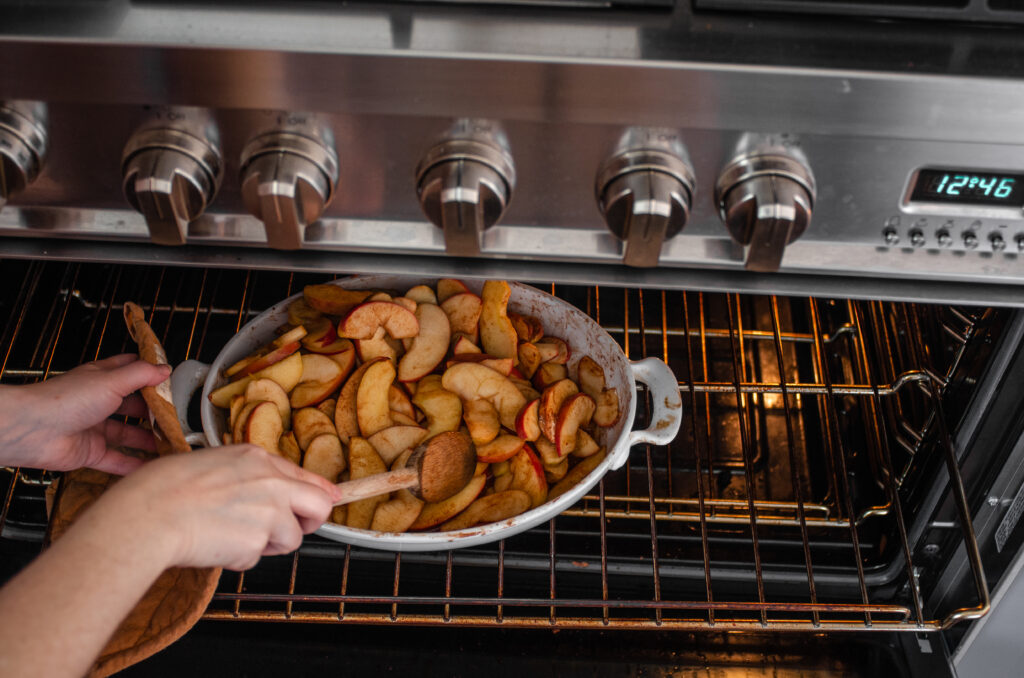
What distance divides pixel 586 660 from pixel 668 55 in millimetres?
828

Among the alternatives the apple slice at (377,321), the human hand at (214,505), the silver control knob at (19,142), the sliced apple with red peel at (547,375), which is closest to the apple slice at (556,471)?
the sliced apple with red peel at (547,375)

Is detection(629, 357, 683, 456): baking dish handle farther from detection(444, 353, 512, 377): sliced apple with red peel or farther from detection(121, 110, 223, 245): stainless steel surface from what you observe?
detection(121, 110, 223, 245): stainless steel surface

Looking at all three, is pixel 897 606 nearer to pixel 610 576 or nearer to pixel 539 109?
pixel 610 576

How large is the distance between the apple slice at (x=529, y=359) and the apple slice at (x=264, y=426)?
0.31 m

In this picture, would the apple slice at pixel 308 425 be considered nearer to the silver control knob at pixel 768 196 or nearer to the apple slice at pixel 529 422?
the apple slice at pixel 529 422

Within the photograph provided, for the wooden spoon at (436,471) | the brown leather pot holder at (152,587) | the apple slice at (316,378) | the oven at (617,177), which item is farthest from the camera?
the apple slice at (316,378)

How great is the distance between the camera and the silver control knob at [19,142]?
2.05 feet

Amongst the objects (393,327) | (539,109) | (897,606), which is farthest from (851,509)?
(539,109)

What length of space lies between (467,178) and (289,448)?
1.58ft

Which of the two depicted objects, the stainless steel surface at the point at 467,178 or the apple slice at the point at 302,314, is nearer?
the stainless steel surface at the point at 467,178

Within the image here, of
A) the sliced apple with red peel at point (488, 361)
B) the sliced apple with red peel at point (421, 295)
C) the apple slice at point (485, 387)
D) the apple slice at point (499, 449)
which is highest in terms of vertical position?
the sliced apple with red peel at point (421, 295)

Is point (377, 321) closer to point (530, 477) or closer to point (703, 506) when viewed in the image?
point (530, 477)

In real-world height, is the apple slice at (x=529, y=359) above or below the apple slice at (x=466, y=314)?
below

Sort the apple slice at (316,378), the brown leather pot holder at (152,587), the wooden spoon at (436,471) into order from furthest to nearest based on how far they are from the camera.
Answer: the apple slice at (316,378), the wooden spoon at (436,471), the brown leather pot holder at (152,587)
